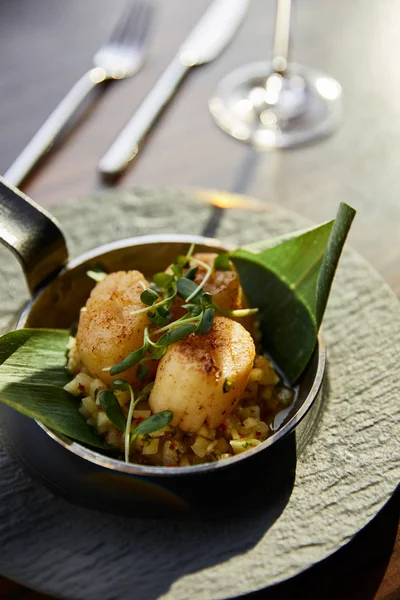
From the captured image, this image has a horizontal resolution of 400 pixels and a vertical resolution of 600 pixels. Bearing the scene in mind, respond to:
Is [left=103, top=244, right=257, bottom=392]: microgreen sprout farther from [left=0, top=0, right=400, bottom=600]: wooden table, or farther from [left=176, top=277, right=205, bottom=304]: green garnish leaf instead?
[left=0, top=0, right=400, bottom=600]: wooden table

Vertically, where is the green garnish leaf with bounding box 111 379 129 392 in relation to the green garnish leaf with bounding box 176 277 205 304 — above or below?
below

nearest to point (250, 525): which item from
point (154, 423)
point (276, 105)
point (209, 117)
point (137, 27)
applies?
point (154, 423)

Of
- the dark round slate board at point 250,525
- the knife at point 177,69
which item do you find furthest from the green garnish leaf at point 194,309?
the knife at point 177,69

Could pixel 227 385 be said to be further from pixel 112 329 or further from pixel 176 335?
pixel 112 329

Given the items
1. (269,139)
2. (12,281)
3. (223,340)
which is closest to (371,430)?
(223,340)

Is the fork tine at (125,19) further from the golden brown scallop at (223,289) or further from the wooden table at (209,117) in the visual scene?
the golden brown scallop at (223,289)

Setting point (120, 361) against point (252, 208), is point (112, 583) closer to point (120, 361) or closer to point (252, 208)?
point (120, 361)

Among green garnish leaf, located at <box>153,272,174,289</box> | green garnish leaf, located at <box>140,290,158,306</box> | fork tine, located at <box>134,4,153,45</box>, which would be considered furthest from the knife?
green garnish leaf, located at <box>140,290,158,306</box>
